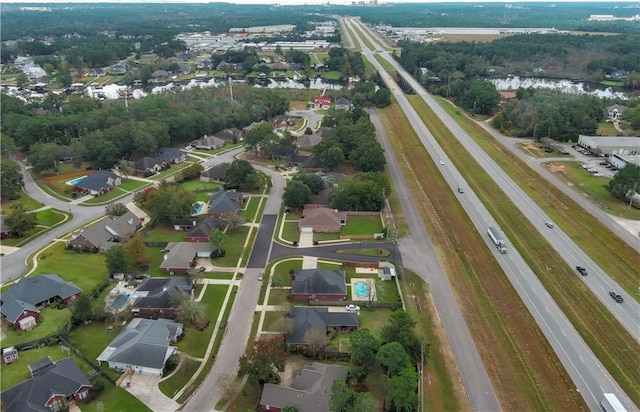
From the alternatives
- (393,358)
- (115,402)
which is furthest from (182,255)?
(393,358)

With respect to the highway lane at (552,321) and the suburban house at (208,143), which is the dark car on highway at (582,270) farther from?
the suburban house at (208,143)

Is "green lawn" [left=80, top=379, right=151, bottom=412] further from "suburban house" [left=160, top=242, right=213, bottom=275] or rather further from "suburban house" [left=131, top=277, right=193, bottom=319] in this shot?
"suburban house" [left=160, top=242, right=213, bottom=275]

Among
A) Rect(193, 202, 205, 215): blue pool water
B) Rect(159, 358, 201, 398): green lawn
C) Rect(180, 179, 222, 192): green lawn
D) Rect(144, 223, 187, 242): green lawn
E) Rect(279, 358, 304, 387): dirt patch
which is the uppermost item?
Rect(279, 358, 304, 387): dirt patch

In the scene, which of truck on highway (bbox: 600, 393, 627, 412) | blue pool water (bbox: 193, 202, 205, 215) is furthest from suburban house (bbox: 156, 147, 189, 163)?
truck on highway (bbox: 600, 393, 627, 412)

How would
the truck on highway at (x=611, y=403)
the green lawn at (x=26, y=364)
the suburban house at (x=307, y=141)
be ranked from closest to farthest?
the truck on highway at (x=611, y=403) → the green lawn at (x=26, y=364) → the suburban house at (x=307, y=141)

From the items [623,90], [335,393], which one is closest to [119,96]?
[335,393]

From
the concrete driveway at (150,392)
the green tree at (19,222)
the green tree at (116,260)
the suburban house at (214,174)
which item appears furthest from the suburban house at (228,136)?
the concrete driveway at (150,392)
